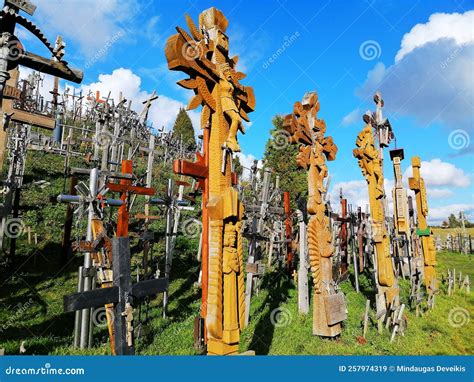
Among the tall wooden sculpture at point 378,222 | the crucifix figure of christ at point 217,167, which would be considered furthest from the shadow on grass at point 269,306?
the tall wooden sculpture at point 378,222

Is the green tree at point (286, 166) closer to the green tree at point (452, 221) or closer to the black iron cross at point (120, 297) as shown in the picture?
the black iron cross at point (120, 297)

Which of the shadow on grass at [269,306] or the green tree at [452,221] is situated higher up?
the green tree at [452,221]

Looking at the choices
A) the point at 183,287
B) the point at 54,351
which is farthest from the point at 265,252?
the point at 54,351

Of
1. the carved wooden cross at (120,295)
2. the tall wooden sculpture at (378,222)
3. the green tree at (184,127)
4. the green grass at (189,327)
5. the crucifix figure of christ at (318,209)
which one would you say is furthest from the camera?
the green tree at (184,127)

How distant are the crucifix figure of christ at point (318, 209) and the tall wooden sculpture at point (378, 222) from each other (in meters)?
1.64

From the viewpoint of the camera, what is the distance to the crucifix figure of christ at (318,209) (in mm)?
7158

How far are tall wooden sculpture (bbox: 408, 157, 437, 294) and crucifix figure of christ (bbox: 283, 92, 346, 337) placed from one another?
24.5ft

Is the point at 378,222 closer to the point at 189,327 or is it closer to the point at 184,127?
the point at 189,327

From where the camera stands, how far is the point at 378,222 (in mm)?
9141

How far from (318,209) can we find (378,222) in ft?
8.45

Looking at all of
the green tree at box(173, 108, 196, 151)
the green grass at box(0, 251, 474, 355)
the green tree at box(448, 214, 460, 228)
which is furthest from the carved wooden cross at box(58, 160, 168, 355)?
the green tree at box(448, 214, 460, 228)

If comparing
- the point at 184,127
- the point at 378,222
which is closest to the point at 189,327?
the point at 378,222

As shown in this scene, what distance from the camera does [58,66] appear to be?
5.44m

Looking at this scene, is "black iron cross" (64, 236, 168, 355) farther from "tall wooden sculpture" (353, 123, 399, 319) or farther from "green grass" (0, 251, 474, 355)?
"tall wooden sculpture" (353, 123, 399, 319)
